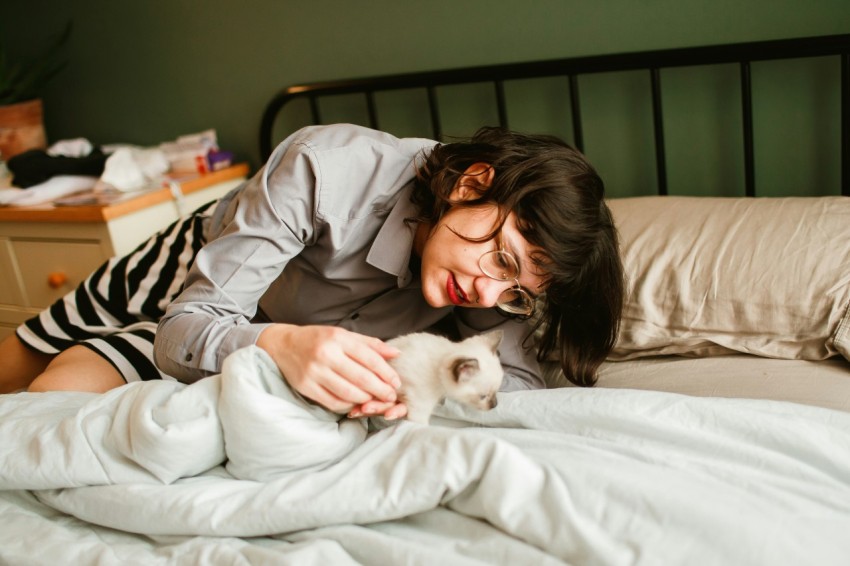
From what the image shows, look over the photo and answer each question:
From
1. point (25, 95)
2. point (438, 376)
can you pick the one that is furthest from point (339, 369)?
point (25, 95)

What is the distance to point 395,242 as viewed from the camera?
47.4 inches

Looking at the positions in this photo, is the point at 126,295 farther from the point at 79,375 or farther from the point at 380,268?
the point at 380,268

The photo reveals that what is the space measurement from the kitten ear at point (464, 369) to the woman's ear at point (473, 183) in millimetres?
282

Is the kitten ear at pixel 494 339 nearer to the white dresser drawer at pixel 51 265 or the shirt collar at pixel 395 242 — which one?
the shirt collar at pixel 395 242

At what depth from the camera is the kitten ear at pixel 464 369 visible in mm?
941

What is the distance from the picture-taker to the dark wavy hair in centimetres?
106

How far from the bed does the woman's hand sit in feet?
0.10

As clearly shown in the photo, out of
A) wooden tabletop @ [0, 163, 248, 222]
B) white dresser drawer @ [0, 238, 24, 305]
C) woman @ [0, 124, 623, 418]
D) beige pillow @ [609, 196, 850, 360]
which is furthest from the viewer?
white dresser drawer @ [0, 238, 24, 305]

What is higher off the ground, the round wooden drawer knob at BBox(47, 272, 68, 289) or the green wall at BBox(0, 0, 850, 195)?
the green wall at BBox(0, 0, 850, 195)

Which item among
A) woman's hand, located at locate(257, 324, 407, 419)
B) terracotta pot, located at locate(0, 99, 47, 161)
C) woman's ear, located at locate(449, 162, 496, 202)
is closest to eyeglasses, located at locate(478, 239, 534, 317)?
woman's ear, located at locate(449, 162, 496, 202)

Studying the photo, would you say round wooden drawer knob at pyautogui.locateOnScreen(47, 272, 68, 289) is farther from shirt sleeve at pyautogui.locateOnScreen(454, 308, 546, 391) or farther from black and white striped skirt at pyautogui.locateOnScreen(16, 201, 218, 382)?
shirt sleeve at pyautogui.locateOnScreen(454, 308, 546, 391)

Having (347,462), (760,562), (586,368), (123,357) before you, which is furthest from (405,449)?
(123,357)

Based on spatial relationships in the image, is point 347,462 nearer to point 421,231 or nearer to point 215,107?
point 421,231

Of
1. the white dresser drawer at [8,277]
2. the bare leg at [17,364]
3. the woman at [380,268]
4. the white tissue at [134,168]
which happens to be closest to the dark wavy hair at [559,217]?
the woman at [380,268]
